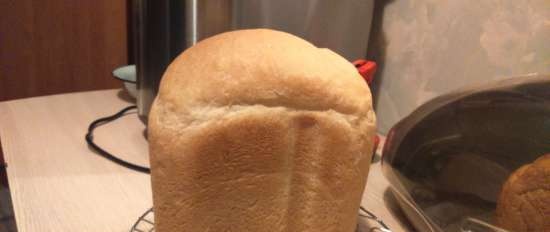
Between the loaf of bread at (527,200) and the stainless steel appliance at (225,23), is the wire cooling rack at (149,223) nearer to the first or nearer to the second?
the loaf of bread at (527,200)

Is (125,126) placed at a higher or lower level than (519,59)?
lower

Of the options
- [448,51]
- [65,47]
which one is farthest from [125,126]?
[65,47]

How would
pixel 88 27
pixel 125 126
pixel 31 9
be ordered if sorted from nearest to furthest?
pixel 125 126, pixel 31 9, pixel 88 27

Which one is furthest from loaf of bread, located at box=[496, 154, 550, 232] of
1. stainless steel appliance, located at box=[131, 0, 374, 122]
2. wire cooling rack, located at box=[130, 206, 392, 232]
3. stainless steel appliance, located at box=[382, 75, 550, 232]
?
stainless steel appliance, located at box=[131, 0, 374, 122]

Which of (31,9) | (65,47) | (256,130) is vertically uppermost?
(256,130)

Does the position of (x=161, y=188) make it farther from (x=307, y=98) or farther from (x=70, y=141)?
(x=70, y=141)

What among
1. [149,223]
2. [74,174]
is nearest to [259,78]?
[149,223]

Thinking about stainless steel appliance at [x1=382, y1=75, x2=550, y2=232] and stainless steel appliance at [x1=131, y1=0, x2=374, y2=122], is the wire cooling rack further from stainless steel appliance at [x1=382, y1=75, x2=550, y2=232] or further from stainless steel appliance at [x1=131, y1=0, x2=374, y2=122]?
stainless steel appliance at [x1=131, y1=0, x2=374, y2=122]
